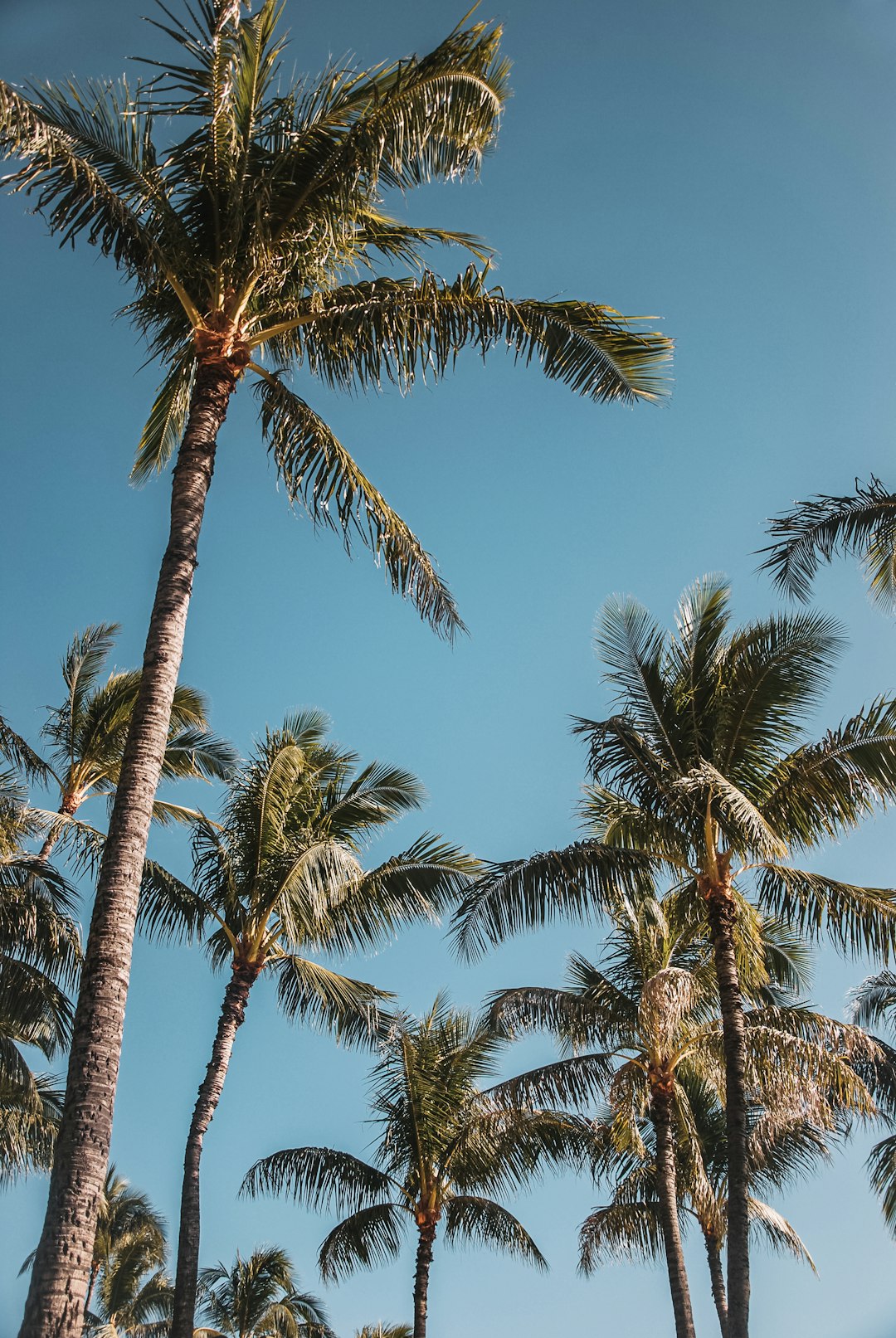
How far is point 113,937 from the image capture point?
7113 mm

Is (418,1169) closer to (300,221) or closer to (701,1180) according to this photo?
(701,1180)

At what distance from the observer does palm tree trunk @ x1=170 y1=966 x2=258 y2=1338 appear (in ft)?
45.4

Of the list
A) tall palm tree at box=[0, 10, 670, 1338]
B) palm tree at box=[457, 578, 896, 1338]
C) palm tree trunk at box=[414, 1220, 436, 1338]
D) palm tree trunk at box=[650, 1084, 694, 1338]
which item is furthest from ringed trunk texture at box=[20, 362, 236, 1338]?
palm tree trunk at box=[414, 1220, 436, 1338]

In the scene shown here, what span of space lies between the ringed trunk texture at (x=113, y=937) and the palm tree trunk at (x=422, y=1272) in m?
12.6

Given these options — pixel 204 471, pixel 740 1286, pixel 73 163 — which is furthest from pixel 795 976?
pixel 73 163

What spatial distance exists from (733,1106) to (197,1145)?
7.06 meters

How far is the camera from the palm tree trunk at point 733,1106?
1085 centimetres

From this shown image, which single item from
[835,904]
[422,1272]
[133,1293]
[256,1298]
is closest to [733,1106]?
[835,904]

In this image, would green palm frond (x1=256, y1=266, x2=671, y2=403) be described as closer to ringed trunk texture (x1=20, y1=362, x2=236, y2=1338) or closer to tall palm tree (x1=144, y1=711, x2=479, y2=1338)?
ringed trunk texture (x1=20, y1=362, x2=236, y2=1338)

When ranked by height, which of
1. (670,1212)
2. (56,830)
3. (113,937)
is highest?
(56,830)

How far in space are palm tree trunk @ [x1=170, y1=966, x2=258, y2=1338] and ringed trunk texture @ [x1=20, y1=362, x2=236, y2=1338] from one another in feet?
27.3

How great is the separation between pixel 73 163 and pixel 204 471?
275cm

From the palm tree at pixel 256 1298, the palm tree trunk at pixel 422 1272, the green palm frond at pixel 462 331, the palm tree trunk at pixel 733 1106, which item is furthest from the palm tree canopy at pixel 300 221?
the palm tree at pixel 256 1298

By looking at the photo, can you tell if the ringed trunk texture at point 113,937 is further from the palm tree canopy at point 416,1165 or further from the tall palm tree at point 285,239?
the palm tree canopy at point 416,1165
